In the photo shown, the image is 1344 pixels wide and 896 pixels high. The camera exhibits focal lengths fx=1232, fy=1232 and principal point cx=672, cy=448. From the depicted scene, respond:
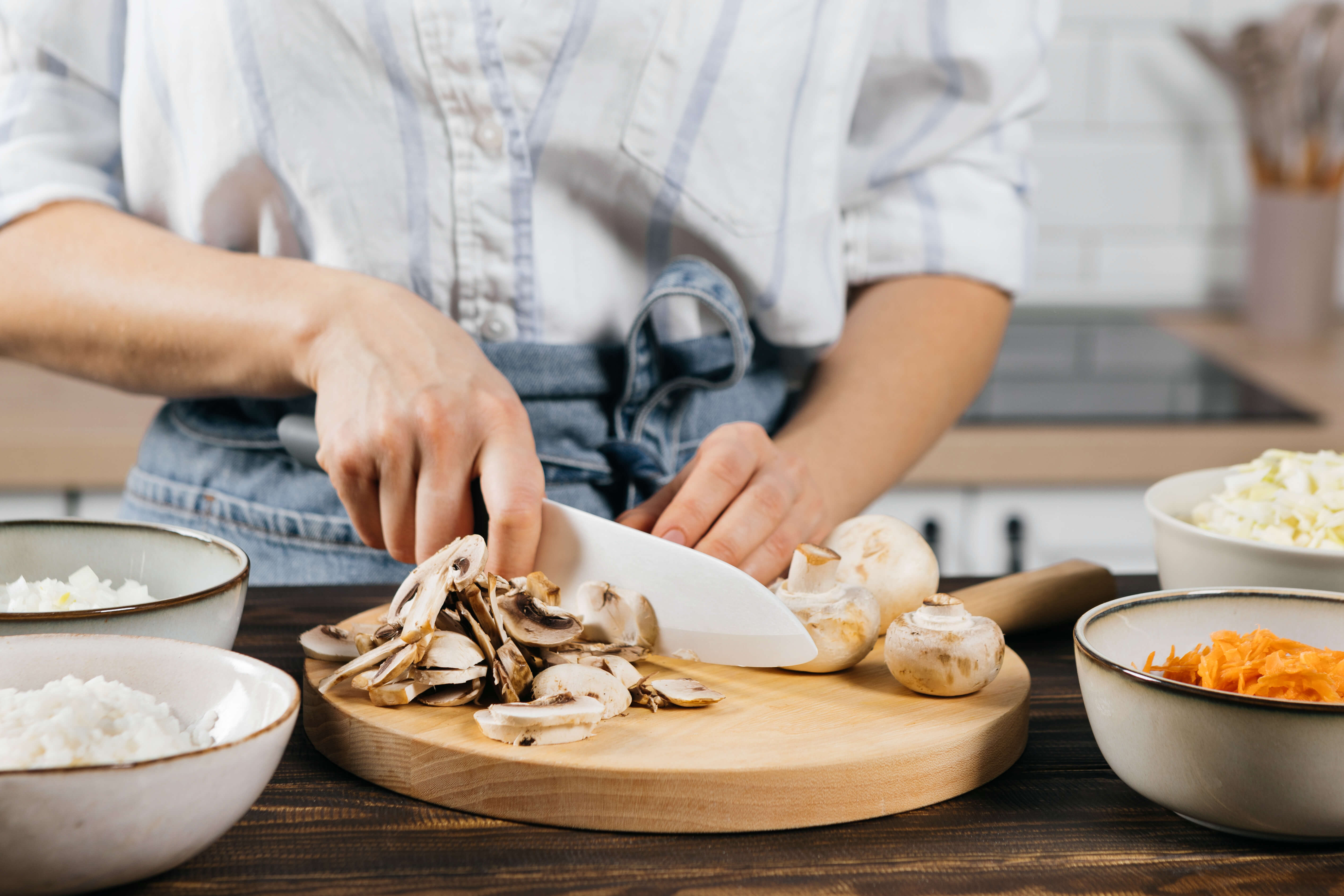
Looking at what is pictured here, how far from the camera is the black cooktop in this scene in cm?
166

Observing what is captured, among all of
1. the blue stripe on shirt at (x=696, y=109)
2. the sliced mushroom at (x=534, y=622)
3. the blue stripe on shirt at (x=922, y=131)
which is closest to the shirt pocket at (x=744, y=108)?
the blue stripe on shirt at (x=696, y=109)

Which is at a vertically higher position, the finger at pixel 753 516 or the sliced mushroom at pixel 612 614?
the finger at pixel 753 516

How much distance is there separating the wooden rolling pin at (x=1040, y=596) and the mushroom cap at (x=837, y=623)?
0.11 metres

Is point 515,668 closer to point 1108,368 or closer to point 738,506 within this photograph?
point 738,506

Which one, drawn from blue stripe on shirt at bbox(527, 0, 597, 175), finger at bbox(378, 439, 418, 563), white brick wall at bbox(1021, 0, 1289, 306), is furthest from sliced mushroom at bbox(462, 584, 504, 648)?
white brick wall at bbox(1021, 0, 1289, 306)

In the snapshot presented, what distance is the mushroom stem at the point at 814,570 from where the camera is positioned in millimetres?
723

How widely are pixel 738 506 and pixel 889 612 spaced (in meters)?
0.13

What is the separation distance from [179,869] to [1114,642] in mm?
447

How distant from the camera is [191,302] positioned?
88 centimetres

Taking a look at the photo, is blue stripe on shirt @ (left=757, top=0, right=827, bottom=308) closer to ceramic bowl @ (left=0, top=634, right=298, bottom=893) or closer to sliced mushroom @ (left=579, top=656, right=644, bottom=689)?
sliced mushroom @ (left=579, top=656, right=644, bottom=689)

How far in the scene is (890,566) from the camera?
2.53ft

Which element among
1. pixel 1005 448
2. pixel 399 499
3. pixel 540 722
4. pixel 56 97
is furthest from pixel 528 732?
pixel 1005 448

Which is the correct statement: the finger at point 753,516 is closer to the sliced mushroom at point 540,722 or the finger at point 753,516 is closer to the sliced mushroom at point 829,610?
the sliced mushroom at point 829,610

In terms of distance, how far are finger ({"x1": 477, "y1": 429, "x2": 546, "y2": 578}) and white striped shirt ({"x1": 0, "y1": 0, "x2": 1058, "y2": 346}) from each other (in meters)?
0.26
